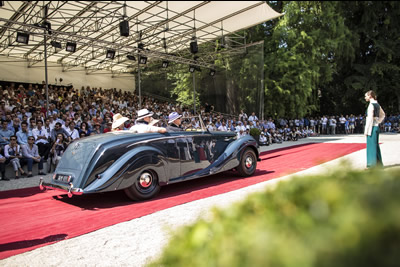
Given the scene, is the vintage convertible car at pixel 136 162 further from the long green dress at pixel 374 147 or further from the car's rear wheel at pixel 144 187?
the long green dress at pixel 374 147

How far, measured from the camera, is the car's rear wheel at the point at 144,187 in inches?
197

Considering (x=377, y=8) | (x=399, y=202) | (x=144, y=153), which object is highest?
(x=377, y=8)

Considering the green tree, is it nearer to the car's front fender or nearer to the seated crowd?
the seated crowd

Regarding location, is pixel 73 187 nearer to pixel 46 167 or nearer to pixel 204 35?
pixel 46 167

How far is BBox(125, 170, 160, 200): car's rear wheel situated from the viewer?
16.4ft

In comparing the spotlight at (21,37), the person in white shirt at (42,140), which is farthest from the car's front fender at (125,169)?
the spotlight at (21,37)

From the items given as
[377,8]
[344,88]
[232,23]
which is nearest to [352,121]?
[344,88]

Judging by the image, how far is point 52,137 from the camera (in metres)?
9.77

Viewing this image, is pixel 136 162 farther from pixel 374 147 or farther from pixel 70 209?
pixel 374 147

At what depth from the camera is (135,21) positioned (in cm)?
1526

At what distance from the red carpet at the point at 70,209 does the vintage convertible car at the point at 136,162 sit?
33 centimetres

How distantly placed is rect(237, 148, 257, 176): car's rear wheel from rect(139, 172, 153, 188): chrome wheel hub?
7.71 feet

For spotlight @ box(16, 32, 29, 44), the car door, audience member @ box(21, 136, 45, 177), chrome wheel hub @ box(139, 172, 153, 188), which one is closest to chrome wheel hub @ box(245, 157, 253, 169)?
the car door

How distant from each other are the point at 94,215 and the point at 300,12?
70.2 feet
